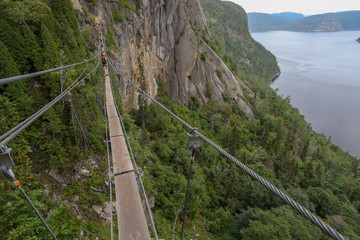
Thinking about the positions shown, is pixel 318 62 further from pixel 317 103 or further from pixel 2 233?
pixel 2 233

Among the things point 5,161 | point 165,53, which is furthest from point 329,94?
point 5,161

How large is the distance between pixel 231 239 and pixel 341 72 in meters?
139

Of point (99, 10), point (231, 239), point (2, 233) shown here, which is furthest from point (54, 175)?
point (231, 239)

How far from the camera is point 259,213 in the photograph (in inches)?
861

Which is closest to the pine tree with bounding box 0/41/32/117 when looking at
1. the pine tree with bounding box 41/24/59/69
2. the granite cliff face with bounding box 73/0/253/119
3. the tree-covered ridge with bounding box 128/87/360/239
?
the pine tree with bounding box 41/24/59/69

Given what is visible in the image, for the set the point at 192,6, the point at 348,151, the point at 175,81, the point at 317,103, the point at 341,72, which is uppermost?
the point at 192,6

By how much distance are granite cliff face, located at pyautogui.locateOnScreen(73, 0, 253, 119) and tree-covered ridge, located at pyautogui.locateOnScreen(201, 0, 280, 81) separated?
227ft

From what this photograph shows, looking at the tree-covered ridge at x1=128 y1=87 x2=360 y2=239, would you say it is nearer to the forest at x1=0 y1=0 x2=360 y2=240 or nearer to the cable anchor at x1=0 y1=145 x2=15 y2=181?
the forest at x1=0 y1=0 x2=360 y2=240

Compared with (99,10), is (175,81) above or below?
below

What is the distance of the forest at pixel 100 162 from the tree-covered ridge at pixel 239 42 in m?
84.6

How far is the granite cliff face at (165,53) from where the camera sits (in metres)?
20.3

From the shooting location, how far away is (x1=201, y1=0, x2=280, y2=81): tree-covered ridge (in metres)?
121

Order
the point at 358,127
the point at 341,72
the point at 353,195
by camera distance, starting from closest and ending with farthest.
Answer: the point at 353,195
the point at 358,127
the point at 341,72

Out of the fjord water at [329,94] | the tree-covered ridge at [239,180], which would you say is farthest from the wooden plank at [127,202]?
the fjord water at [329,94]
